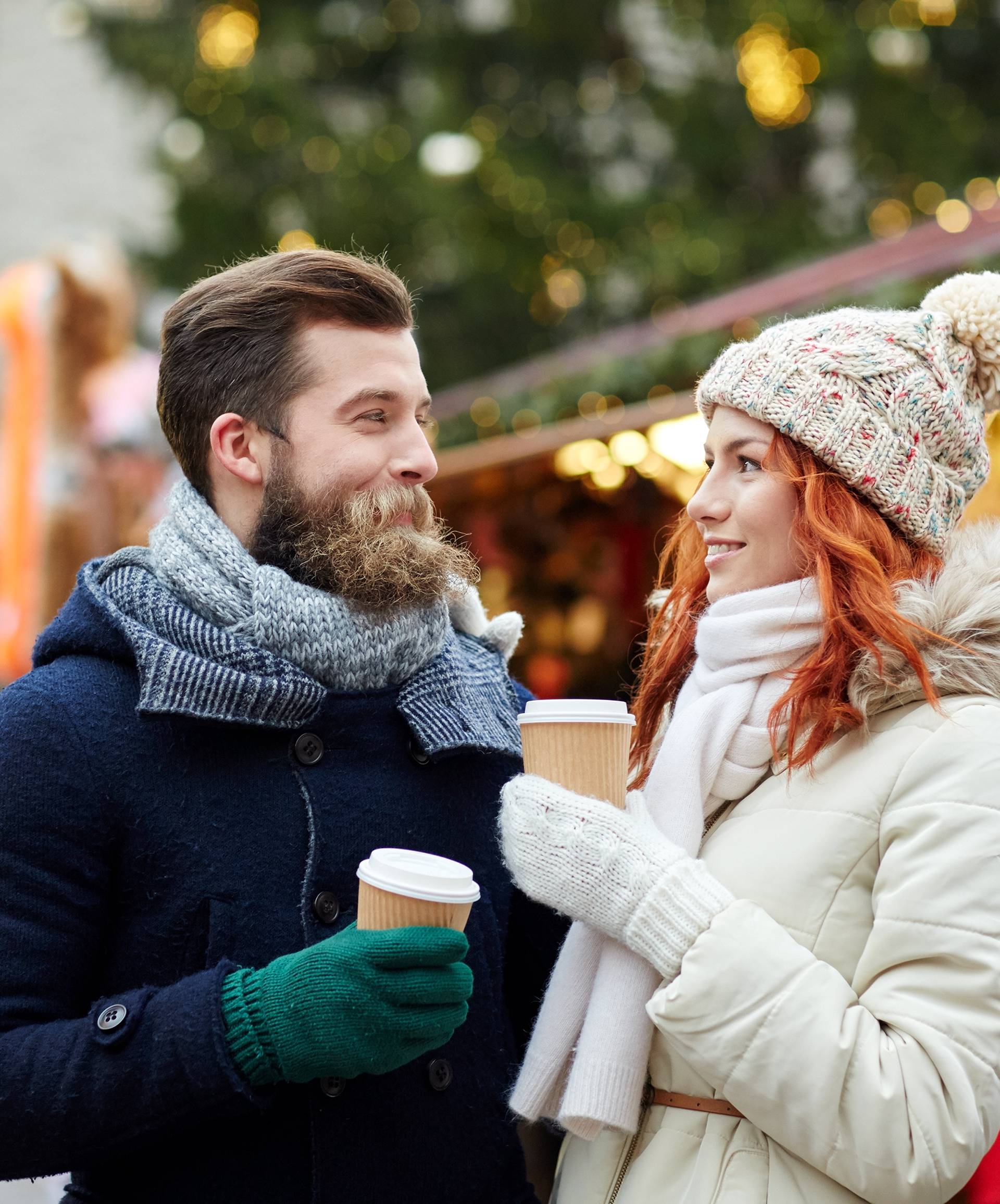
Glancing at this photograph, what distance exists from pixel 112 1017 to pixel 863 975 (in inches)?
43.1

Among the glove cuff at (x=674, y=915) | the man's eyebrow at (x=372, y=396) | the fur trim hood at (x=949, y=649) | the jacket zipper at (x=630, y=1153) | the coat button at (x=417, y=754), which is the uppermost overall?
the man's eyebrow at (x=372, y=396)

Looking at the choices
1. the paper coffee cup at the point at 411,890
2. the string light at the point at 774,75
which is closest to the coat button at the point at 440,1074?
the paper coffee cup at the point at 411,890

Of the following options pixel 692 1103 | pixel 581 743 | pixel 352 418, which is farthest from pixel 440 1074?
pixel 352 418

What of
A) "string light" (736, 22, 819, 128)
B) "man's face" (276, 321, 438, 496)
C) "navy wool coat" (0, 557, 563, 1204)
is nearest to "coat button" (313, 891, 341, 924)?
"navy wool coat" (0, 557, 563, 1204)

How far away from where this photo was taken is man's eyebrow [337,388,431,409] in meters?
2.32

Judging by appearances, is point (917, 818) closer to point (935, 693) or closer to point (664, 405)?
point (935, 693)

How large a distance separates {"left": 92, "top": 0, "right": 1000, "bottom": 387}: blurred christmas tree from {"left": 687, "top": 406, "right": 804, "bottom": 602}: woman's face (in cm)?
686

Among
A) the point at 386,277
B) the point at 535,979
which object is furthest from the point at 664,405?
the point at 535,979

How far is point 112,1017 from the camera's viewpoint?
185cm

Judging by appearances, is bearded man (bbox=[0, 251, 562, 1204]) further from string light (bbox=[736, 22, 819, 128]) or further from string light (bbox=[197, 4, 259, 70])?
string light (bbox=[197, 4, 259, 70])

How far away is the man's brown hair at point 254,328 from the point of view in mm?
2328

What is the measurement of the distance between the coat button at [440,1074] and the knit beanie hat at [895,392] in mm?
1188

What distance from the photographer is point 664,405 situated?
452cm

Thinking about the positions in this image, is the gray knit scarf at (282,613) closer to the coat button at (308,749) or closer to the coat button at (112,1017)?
the coat button at (308,749)
